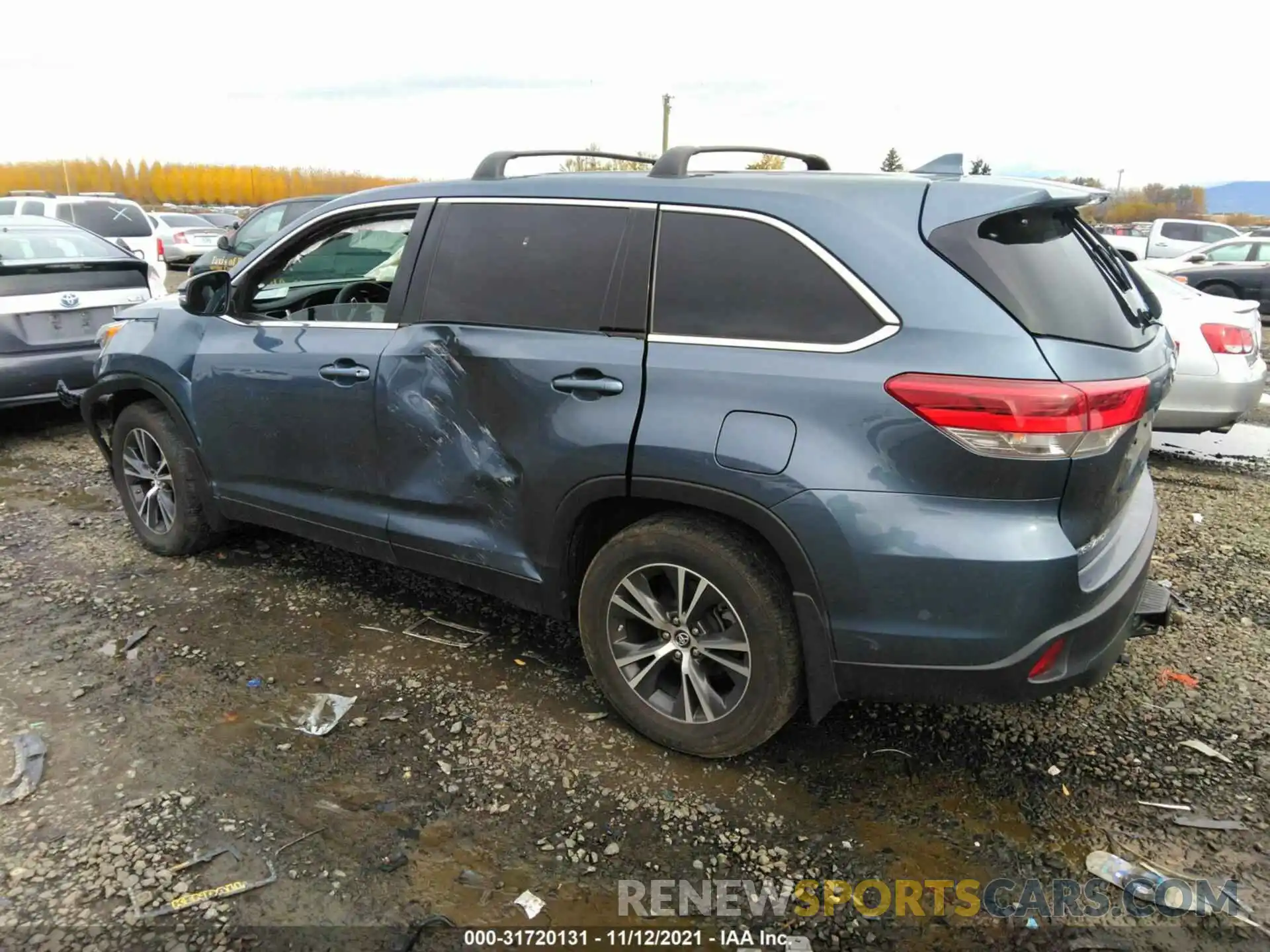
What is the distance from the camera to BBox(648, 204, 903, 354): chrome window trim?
239 centimetres

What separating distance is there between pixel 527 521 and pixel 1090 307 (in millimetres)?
1864

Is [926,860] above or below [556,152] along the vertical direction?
below

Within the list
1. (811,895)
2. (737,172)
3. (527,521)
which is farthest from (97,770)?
(737,172)

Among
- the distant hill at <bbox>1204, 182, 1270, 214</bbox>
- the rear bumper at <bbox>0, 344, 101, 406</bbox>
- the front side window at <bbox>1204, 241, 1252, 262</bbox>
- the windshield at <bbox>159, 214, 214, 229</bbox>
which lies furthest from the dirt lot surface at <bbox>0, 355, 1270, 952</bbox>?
the distant hill at <bbox>1204, 182, 1270, 214</bbox>

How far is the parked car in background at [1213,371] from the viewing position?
593 cm

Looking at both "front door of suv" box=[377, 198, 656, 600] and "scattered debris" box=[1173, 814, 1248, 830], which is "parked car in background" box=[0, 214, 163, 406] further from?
"scattered debris" box=[1173, 814, 1248, 830]

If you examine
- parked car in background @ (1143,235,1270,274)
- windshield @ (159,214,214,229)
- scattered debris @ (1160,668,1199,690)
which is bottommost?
scattered debris @ (1160,668,1199,690)

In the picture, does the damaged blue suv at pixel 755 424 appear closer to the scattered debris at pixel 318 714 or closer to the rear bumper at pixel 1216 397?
the scattered debris at pixel 318 714

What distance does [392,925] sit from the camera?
7.35 feet

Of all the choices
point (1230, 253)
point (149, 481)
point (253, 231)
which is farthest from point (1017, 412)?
point (1230, 253)

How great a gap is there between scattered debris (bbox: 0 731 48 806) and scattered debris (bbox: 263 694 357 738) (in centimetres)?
68

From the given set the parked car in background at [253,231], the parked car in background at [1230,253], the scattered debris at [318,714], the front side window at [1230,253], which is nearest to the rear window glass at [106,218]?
the parked car in background at [253,231]

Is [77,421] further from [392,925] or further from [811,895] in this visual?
[811,895]

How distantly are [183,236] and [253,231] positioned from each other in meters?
8.59
